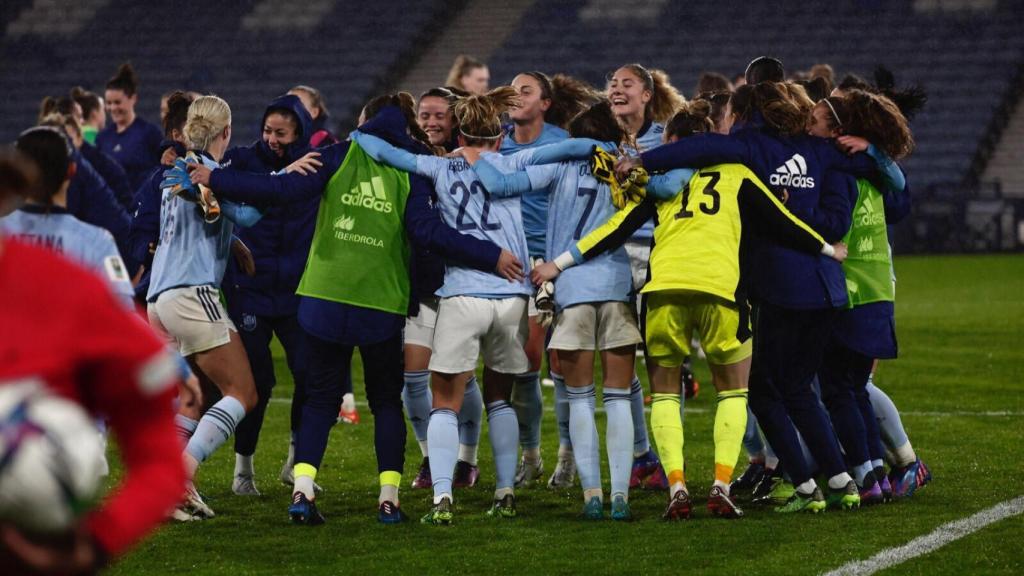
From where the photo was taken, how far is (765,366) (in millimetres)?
6168

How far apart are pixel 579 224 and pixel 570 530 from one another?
130 centimetres

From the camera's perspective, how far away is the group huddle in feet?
19.3

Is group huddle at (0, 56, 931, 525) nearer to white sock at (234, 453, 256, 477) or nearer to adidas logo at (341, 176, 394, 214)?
adidas logo at (341, 176, 394, 214)

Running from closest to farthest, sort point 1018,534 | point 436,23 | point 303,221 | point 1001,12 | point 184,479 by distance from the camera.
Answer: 1. point 184,479
2. point 1018,534
3. point 303,221
4. point 1001,12
5. point 436,23

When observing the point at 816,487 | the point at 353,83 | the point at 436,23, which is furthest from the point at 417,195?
the point at 436,23

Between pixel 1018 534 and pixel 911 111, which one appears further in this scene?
pixel 911 111

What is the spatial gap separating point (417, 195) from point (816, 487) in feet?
6.80

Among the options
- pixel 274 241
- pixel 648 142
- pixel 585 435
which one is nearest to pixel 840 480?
pixel 585 435

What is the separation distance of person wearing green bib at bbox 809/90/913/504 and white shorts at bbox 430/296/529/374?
141 centimetres

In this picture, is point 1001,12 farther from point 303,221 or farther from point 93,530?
point 93,530

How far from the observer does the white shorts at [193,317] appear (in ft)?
19.9

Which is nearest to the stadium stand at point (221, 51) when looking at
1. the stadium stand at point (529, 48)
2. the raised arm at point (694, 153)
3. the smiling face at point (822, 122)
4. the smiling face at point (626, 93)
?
the stadium stand at point (529, 48)

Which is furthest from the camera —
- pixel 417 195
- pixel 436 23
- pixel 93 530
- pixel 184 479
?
pixel 436 23

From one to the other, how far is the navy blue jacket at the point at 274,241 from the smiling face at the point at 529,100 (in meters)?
1.03
